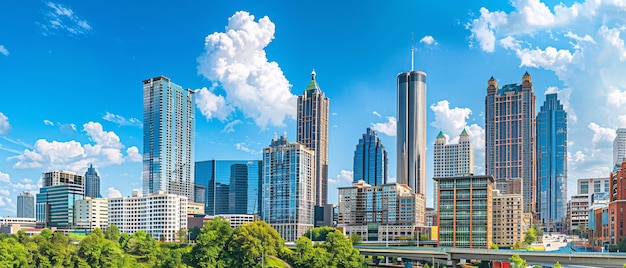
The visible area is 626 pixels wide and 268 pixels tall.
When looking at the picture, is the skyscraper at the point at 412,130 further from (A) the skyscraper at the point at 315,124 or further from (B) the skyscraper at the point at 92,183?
(B) the skyscraper at the point at 92,183

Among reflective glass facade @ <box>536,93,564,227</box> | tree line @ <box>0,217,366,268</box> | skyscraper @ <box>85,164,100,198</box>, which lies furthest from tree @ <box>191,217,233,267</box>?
reflective glass facade @ <box>536,93,564,227</box>

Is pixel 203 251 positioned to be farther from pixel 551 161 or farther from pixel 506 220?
pixel 551 161

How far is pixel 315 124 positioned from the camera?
495 feet

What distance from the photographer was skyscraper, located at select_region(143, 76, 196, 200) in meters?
130

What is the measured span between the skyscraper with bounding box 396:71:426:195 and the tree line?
10810 cm

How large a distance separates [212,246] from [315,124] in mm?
94659

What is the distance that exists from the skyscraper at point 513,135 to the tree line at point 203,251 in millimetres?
91927

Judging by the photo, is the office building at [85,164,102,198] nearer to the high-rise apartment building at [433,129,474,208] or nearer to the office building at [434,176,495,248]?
the high-rise apartment building at [433,129,474,208]

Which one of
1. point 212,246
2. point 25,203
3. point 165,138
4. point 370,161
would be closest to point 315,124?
point 370,161

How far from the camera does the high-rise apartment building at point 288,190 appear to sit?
119562 millimetres

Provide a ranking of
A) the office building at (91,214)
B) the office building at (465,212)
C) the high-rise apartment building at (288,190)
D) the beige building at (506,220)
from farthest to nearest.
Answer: the high-rise apartment building at (288,190), the office building at (91,214), the beige building at (506,220), the office building at (465,212)

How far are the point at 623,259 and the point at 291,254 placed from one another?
1213 inches

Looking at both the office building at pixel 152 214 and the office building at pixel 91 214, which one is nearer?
the office building at pixel 152 214

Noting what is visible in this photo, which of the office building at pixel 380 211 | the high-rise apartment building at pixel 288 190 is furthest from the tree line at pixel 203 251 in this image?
the high-rise apartment building at pixel 288 190
